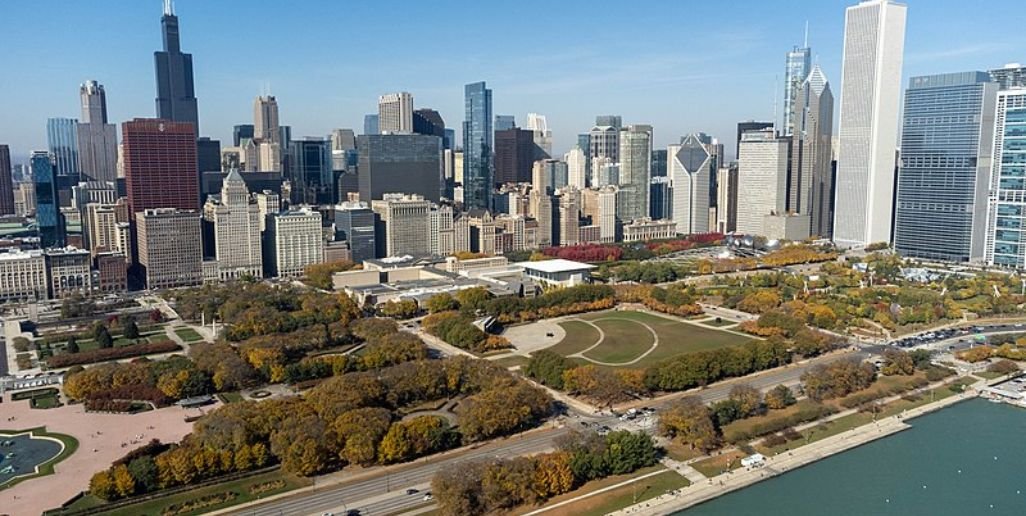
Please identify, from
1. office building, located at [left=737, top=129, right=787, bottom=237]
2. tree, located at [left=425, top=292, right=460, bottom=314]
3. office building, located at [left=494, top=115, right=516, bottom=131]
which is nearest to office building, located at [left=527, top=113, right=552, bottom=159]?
office building, located at [left=494, top=115, right=516, bottom=131]

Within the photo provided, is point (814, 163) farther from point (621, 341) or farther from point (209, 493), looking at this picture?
point (209, 493)

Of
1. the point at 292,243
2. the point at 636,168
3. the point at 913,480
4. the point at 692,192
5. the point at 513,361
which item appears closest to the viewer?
the point at 913,480

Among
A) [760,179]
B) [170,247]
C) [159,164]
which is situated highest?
[159,164]

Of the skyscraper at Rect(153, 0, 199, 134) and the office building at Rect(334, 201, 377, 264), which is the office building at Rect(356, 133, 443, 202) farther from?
the skyscraper at Rect(153, 0, 199, 134)

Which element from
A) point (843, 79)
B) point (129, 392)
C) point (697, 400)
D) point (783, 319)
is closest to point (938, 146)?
point (843, 79)

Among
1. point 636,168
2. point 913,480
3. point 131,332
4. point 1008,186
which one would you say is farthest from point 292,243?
point 1008,186
